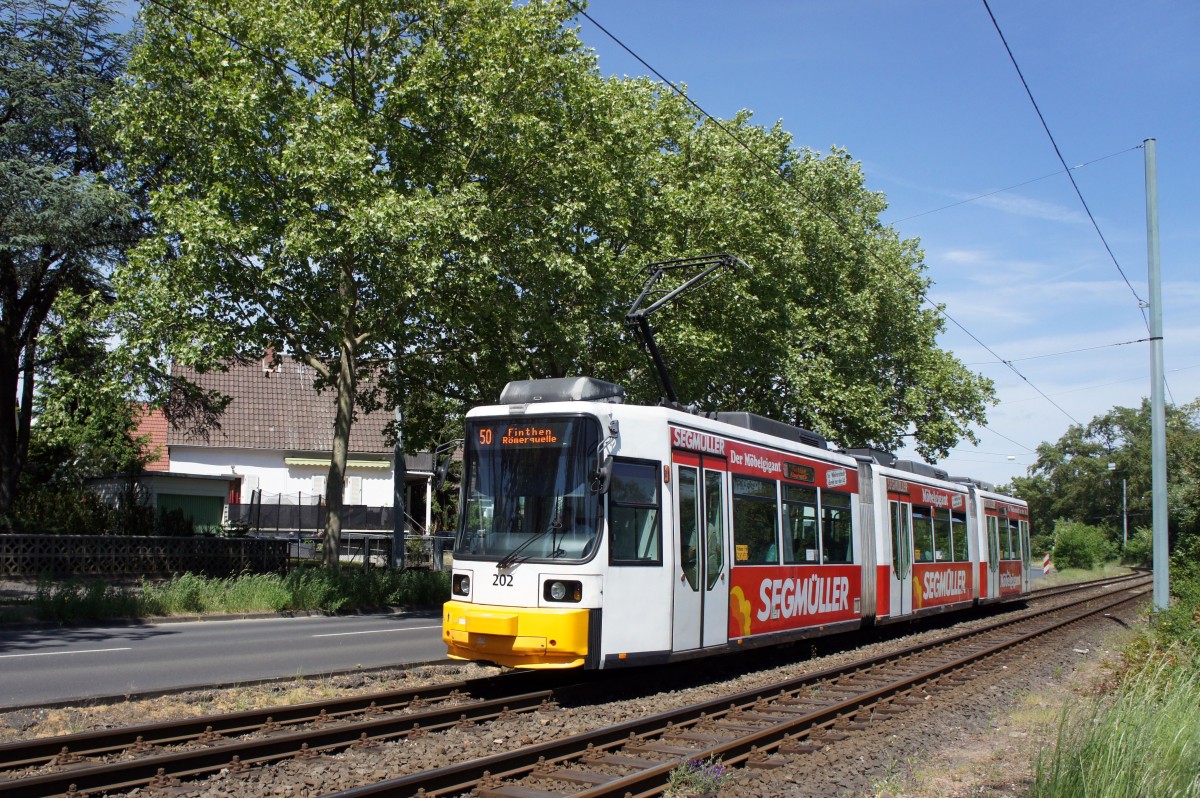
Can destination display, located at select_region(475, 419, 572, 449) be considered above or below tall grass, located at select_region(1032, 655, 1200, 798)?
above

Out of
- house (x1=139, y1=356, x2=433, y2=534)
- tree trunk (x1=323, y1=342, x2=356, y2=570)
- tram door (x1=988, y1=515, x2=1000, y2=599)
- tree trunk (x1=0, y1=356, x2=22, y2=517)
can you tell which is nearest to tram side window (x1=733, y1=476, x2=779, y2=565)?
tree trunk (x1=323, y1=342, x2=356, y2=570)

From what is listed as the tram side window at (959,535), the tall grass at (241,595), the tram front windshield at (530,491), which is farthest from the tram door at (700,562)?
the tall grass at (241,595)

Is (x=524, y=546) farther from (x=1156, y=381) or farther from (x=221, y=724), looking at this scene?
(x=1156, y=381)

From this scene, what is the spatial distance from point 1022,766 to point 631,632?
3.86 m

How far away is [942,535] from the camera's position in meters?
20.8

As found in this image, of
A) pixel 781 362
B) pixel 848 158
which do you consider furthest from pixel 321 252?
pixel 848 158

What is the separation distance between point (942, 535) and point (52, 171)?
2068cm

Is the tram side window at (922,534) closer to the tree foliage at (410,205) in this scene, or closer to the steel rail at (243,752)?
the tree foliage at (410,205)

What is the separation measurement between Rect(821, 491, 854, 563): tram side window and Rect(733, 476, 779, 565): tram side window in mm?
1783

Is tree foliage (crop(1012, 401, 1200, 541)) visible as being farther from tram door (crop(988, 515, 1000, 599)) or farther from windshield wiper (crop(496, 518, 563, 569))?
windshield wiper (crop(496, 518, 563, 569))

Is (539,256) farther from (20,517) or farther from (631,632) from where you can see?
(20,517)

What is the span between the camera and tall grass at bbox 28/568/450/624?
18.2 m

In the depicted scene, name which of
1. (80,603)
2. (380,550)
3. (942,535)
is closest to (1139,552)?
(380,550)

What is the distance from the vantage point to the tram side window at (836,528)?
15.1m
